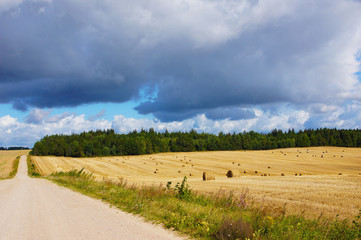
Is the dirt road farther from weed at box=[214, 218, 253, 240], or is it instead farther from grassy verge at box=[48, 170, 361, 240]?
weed at box=[214, 218, 253, 240]

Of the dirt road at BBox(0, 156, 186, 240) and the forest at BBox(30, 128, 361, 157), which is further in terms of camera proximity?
the forest at BBox(30, 128, 361, 157)

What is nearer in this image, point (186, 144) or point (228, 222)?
point (228, 222)

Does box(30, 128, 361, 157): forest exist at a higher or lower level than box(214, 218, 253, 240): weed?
higher

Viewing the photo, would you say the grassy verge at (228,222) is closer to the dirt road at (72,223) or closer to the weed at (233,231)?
the weed at (233,231)

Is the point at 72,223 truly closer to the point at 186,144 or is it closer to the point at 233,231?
the point at 233,231

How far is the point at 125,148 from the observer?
417ft

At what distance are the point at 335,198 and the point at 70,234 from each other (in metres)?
16.3

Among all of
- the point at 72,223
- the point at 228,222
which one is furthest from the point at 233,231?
the point at 72,223

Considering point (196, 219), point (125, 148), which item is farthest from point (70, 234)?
point (125, 148)

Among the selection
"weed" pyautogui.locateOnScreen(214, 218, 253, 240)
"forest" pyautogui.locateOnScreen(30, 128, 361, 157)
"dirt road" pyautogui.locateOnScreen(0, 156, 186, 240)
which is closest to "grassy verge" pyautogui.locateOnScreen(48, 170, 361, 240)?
"weed" pyautogui.locateOnScreen(214, 218, 253, 240)

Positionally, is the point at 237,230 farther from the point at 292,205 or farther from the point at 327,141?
the point at 327,141

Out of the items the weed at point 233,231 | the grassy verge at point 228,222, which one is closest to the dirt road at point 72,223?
the grassy verge at point 228,222

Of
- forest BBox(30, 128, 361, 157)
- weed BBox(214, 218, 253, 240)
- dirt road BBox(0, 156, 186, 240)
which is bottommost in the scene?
dirt road BBox(0, 156, 186, 240)

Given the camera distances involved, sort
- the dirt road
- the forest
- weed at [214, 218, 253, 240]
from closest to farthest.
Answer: weed at [214, 218, 253, 240]
the dirt road
the forest
